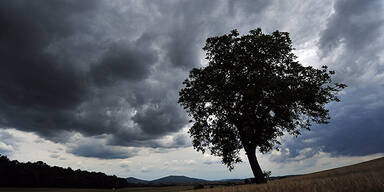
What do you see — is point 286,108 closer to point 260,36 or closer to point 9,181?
point 260,36

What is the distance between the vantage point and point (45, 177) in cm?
11412

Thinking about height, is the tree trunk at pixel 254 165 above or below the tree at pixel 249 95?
below

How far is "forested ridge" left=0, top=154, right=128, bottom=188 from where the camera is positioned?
102 meters

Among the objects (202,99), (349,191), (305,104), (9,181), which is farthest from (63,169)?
(349,191)

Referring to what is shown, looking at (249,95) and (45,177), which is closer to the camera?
(249,95)

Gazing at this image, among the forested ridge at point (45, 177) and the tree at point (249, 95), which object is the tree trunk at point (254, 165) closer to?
the tree at point (249, 95)

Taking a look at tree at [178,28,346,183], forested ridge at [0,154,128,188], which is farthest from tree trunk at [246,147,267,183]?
forested ridge at [0,154,128,188]

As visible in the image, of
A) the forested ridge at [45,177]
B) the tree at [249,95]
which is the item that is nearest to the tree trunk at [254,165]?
the tree at [249,95]

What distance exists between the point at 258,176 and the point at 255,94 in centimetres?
836

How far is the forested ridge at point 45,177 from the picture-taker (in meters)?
102

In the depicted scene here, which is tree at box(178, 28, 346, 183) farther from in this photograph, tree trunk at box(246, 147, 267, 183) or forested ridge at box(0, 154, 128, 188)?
forested ridge at box(0, 154, 128, 188)

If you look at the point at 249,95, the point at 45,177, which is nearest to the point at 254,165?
the point at 249,95

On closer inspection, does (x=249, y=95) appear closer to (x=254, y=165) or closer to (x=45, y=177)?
(x=254, y=165)

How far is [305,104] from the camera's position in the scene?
75.0 feet
